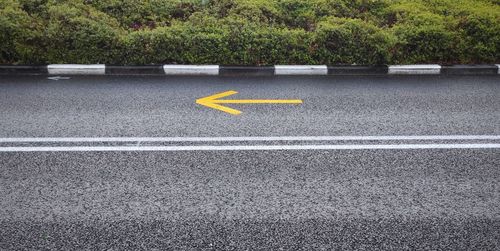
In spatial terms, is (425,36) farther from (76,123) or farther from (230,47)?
(76,123)

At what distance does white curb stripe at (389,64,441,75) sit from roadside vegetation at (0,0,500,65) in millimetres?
257

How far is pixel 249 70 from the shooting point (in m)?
9.42

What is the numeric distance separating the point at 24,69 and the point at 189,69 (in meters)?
3.31

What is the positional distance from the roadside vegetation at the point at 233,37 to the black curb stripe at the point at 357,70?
0.56 feet

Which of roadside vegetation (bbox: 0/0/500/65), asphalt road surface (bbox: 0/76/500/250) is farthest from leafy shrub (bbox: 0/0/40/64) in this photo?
asphalt road surface (bbox: 0/76/500/250)

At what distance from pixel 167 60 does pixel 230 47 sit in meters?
1.37

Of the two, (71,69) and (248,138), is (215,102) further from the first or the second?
(71,69)

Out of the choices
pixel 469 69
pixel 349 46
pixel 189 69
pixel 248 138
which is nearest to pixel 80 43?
pixel 189 69

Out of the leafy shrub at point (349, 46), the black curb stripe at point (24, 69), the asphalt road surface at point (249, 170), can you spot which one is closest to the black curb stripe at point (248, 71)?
the leafy shrub at point (349, 46)

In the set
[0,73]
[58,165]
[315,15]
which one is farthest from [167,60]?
[58,165]

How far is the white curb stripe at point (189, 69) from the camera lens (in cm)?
928

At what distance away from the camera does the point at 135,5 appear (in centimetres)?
1125

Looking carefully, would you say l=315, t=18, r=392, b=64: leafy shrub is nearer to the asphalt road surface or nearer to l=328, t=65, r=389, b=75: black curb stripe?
l=328, t=65, r=389, b=75: black curb stripe

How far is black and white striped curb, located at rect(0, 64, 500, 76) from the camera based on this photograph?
916 cm
